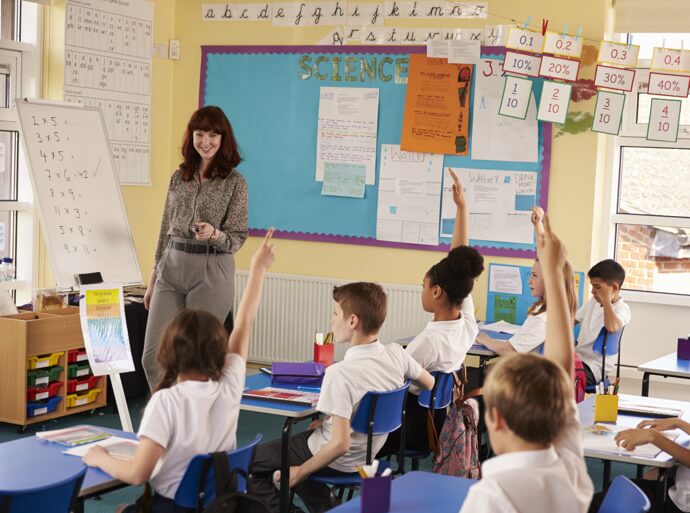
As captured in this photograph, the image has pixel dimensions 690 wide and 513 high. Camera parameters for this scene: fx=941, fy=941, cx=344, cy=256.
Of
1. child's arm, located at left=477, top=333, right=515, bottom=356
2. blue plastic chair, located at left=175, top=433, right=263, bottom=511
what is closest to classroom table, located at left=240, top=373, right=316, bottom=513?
blue plastic chair, located at left=175, top=433, right=263, bottom=511

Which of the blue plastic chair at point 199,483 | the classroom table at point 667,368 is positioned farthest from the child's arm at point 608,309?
the blue plastic chair at point 199,483

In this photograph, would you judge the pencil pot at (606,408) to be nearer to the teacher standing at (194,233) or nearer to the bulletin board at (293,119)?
the teacher standing at (194,233)

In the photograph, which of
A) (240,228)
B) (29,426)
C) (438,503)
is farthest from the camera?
(29,426)

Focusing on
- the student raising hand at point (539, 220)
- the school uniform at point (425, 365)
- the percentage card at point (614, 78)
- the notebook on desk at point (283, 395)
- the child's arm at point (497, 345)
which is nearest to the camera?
the student raising hand at point (539, 220)

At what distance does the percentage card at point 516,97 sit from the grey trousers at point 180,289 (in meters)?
2.50

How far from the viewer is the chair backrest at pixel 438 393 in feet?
12.3

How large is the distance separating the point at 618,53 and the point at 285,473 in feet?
12.2

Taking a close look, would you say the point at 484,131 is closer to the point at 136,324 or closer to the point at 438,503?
the point at 136,324

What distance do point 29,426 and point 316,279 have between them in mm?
2315

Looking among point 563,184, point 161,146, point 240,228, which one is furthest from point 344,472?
point 161,146

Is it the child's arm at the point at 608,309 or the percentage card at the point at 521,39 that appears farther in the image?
the percentage card at the point at 521,39

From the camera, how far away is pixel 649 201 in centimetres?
647

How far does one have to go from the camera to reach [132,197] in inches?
270

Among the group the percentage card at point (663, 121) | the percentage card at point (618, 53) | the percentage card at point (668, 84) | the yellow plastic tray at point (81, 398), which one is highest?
the percentage card at point (618, 53)
